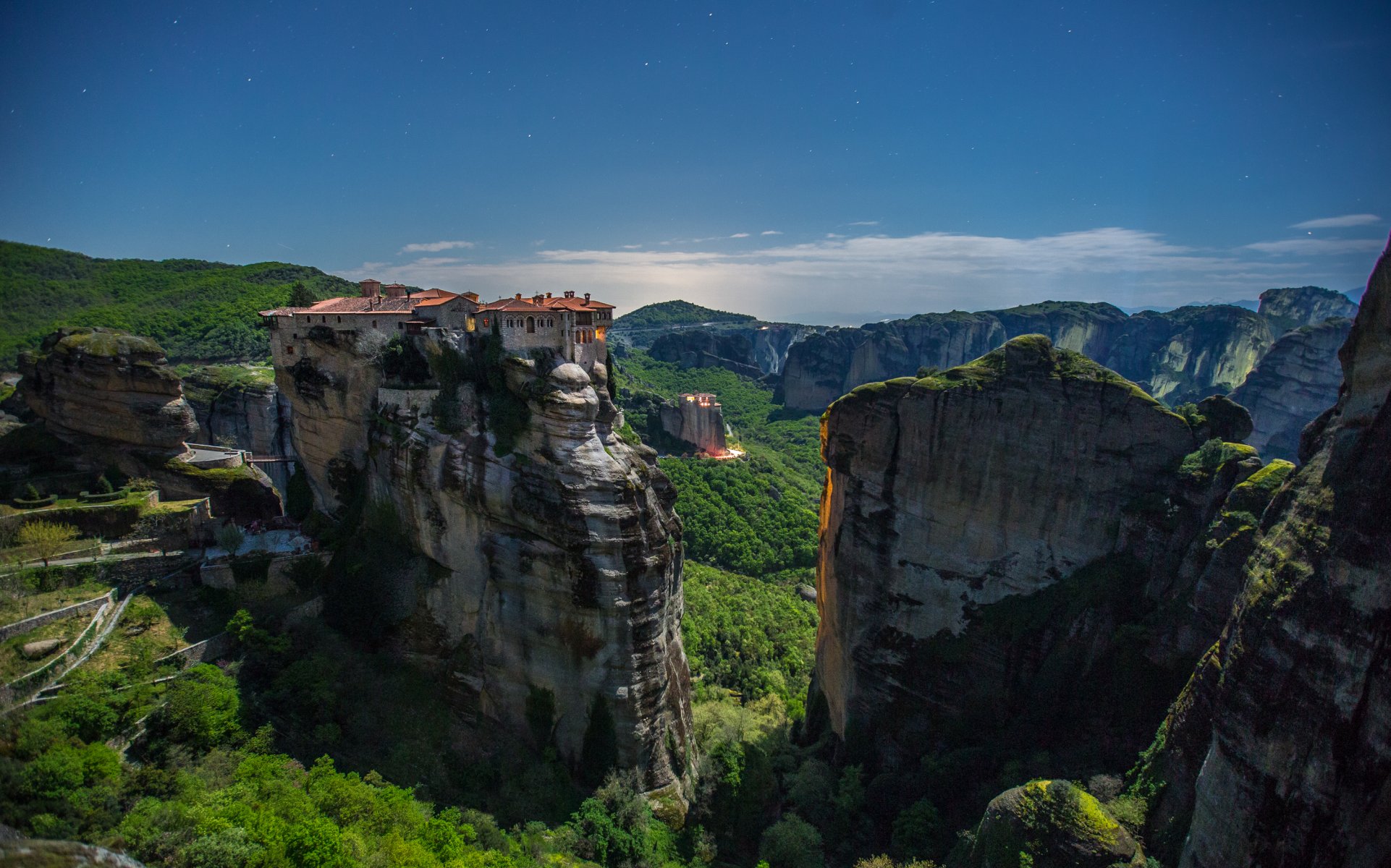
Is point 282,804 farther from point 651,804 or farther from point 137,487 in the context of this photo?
point 137,487

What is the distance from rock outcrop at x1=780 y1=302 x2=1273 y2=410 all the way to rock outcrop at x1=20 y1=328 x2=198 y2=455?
92895mm

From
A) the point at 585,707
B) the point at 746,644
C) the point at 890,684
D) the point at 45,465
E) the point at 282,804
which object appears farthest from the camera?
the point at 746,644

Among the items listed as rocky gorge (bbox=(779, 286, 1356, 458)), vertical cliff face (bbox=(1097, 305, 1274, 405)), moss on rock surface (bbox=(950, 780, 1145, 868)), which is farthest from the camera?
rocky gorge (bbox=(779, 286, 1356, 458))

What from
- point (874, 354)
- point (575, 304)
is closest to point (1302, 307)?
point (874, 354)

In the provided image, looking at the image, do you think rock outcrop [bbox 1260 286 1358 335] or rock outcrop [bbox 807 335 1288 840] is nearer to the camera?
rock outcrop [bbox 807 335 1288 840]

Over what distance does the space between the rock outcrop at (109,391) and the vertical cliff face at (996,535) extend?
28.9 meters

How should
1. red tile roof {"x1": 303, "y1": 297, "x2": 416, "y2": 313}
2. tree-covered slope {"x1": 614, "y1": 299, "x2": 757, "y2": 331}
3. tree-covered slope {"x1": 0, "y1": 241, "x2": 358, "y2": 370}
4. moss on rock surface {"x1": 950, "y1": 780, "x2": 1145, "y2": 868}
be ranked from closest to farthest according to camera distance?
moss on rock surface {"x1": 950, "y1": 780, "x2": 1145, "y2": 868}
red tile roof {"x1": 303, "y1": 297, "x2": 416, "y2": 313}
tree-covered slope {"x1": 0, "y1": 241, "x2": 358, "y2": 370}
tree-covered slope {"x1": 614, "y1": 299, "x2": 757, "y2": 331}

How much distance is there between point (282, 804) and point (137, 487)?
1660cm

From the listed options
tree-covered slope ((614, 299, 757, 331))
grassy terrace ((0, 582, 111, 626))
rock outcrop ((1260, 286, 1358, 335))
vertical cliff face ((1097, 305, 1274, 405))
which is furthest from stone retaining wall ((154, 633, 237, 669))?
tree-covered slope ((614, 299, 757, 331))

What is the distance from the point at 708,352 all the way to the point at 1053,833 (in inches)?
4655

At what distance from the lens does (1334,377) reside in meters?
65.7

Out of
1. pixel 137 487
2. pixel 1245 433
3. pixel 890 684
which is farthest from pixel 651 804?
pixel 1245 433

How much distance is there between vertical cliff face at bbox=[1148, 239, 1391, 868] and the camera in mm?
13508

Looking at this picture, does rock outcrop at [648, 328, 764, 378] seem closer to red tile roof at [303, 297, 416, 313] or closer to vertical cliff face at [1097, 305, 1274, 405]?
vertical cliff face at [1097, 305, 1274, 405]
